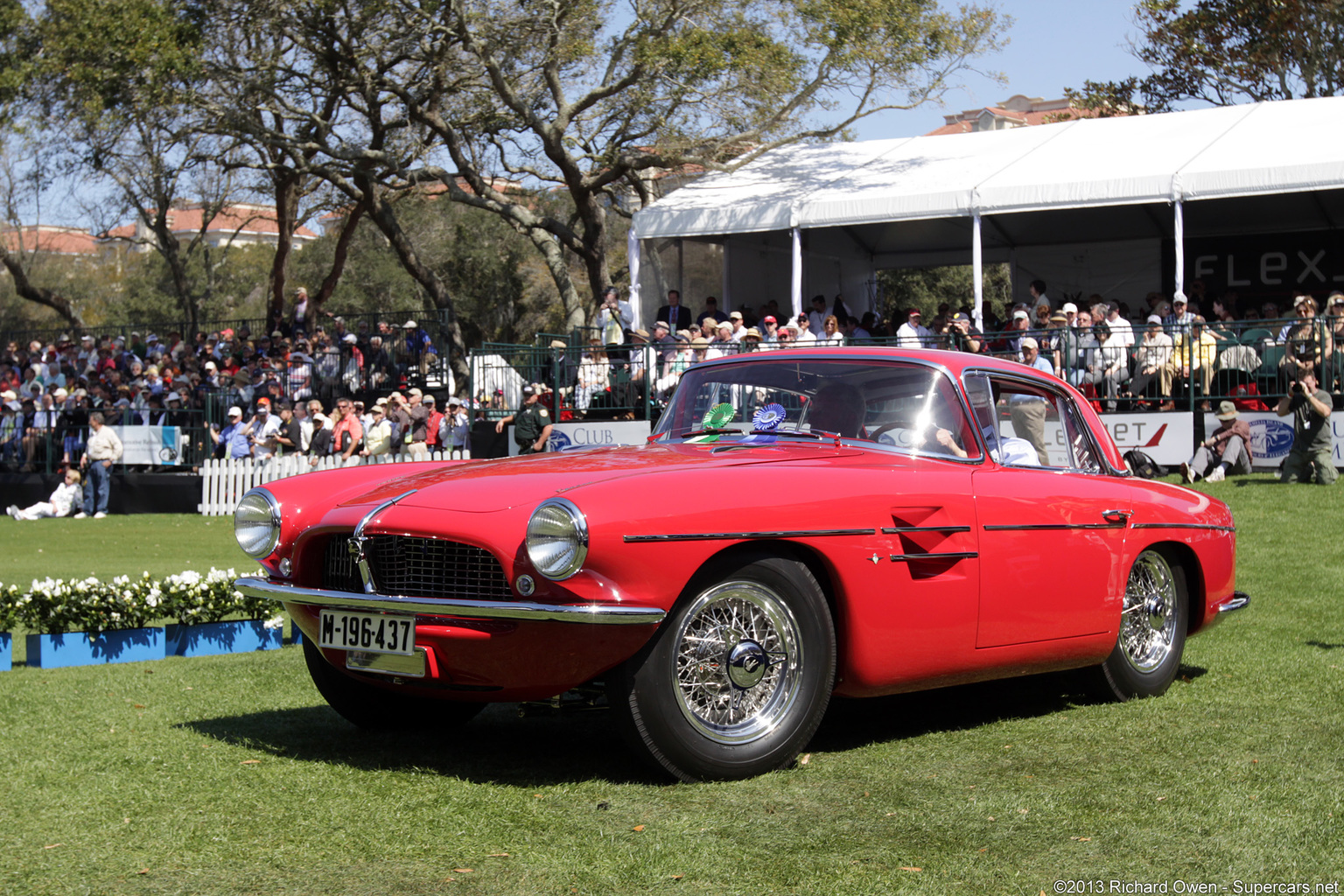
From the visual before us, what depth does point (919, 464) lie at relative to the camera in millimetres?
5344

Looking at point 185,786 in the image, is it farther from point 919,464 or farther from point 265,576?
point 919,464

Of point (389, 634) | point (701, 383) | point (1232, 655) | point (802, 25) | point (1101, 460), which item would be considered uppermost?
point (802, 25)

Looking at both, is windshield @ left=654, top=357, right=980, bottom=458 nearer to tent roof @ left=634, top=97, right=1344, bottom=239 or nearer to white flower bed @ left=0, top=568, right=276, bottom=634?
white flower bed @ left=0, top=568, right=276, bottom=634

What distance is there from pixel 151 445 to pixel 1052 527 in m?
20.3

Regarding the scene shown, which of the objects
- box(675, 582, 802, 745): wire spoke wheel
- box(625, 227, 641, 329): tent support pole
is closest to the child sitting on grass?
box(625, 227, 641, 329): tent support pole

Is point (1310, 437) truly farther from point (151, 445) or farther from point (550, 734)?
point (151, 445)

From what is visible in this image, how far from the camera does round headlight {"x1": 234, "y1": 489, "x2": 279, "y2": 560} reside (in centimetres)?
539

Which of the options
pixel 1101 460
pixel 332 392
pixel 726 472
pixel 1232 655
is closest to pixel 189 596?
pixel 726 472

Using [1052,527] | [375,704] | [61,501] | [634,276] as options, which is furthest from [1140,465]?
[61,501]

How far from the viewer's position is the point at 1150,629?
6.31m

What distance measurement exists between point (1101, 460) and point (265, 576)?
380 cm

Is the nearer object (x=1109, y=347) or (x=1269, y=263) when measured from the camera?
(x=1109, y=347)

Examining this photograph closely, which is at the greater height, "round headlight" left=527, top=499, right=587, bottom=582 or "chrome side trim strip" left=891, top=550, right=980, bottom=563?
"round headlight" left=527, top=499, right=587, bottom=582

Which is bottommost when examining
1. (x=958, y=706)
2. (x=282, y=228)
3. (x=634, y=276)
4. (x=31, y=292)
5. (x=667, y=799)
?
(x=958, y=706)
